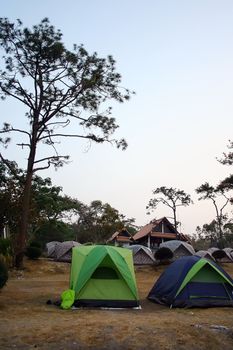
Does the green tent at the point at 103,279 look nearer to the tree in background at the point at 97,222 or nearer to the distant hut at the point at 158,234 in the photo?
the tree in background at the point at 97,222

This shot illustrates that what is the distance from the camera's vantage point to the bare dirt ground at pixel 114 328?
22.1 feet

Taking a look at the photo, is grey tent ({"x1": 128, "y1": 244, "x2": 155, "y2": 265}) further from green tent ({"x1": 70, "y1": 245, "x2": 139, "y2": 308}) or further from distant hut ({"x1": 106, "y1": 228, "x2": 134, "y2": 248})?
green tent ({"x1": 70, "y1": 245, "x2": 139, "y2": 308})

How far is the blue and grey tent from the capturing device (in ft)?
35.5

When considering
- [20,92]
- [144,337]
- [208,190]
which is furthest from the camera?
[208,190]

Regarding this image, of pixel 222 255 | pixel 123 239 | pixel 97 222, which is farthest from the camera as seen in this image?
pixel 123 239

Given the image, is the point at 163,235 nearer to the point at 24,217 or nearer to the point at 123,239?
the point at 123,239

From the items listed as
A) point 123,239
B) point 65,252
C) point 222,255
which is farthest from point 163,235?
point 65,252

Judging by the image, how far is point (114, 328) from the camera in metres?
7.66

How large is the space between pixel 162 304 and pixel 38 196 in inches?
1166

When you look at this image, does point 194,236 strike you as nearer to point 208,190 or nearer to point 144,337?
point 208,190

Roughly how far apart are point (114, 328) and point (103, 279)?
3.36 meters

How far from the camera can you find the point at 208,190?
42375 millimetres

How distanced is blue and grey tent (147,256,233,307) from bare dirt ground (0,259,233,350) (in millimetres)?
395

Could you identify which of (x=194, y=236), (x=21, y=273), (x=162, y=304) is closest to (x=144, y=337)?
(x=162, y=304)
